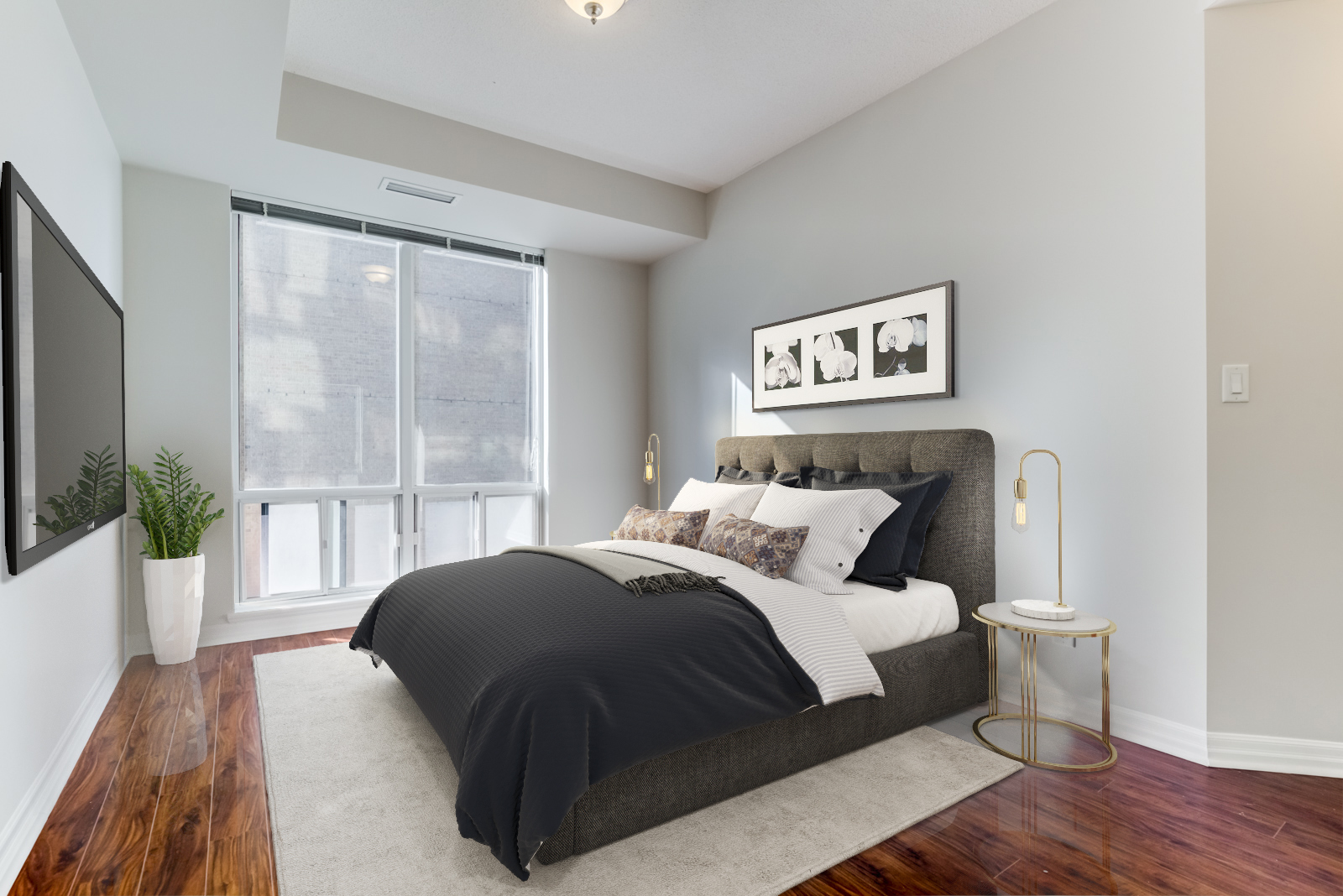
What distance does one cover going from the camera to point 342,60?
3123 millimetres

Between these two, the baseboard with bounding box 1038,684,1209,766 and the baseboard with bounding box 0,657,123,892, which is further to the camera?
the baseboard with bounding box 1038,684,1209,766

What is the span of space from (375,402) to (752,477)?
94.2 inches

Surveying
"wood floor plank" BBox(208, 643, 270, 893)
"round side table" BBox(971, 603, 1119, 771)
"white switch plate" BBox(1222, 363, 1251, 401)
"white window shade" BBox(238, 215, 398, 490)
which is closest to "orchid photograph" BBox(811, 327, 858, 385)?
"round side table" BBox(971, 603, 1119, 771)

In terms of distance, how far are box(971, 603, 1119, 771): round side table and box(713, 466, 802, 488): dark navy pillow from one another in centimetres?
120

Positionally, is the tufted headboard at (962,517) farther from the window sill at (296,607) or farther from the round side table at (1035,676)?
the window sill at (296,607)

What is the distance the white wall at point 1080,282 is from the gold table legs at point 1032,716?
0.07m

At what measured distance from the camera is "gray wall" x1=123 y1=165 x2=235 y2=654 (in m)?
3.52

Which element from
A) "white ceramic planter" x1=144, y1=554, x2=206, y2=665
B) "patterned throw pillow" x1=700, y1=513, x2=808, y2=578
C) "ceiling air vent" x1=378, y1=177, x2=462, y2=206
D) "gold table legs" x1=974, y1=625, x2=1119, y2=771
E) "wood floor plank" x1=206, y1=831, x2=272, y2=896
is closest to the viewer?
"wood floor plank" x1=206, y1=831, x2=272, y2=896

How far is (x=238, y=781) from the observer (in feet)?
7.11

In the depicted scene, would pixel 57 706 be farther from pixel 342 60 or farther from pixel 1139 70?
pixel 1139 70

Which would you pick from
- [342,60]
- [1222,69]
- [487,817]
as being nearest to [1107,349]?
[1222,69]

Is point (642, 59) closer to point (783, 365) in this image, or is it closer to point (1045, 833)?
point (783, 365)

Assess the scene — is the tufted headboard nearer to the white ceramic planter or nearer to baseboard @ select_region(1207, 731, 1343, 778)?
baseboard @ select_region(1207, 731, 1343, 778)

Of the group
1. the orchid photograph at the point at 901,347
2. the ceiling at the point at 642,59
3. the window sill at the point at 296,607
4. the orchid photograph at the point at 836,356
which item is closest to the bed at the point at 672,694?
the orchid photograph at the point at 901,347
